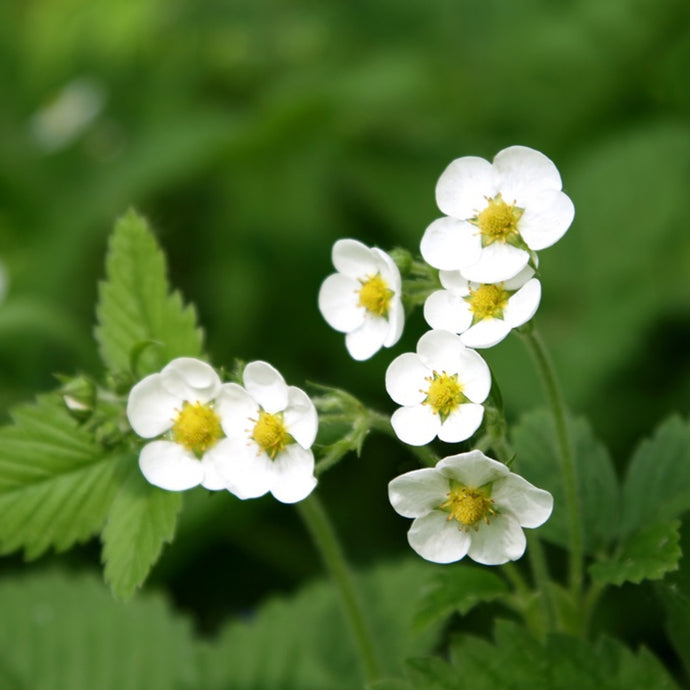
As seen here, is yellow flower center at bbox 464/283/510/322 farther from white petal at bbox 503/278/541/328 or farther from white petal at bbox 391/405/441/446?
white petal at bbox 391/405/441/446

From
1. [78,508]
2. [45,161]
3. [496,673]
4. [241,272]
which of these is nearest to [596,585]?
[496,673]

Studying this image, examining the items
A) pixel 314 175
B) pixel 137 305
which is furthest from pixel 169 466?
pixel 314 175

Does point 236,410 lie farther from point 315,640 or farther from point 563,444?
point 315,640

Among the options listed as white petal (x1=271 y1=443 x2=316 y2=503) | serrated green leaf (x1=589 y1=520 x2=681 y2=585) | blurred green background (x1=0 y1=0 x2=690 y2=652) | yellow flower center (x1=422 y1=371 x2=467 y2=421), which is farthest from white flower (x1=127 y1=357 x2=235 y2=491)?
blurred green background (x1=0 y1=0 x2=690 y2=652)

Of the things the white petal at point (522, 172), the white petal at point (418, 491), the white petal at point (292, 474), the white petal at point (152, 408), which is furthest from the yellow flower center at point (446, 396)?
the white petal at point (152, 408)

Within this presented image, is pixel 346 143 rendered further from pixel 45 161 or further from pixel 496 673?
pixel 496 673

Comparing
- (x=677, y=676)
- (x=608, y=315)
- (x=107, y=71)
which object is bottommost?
(x=677, y=676)
